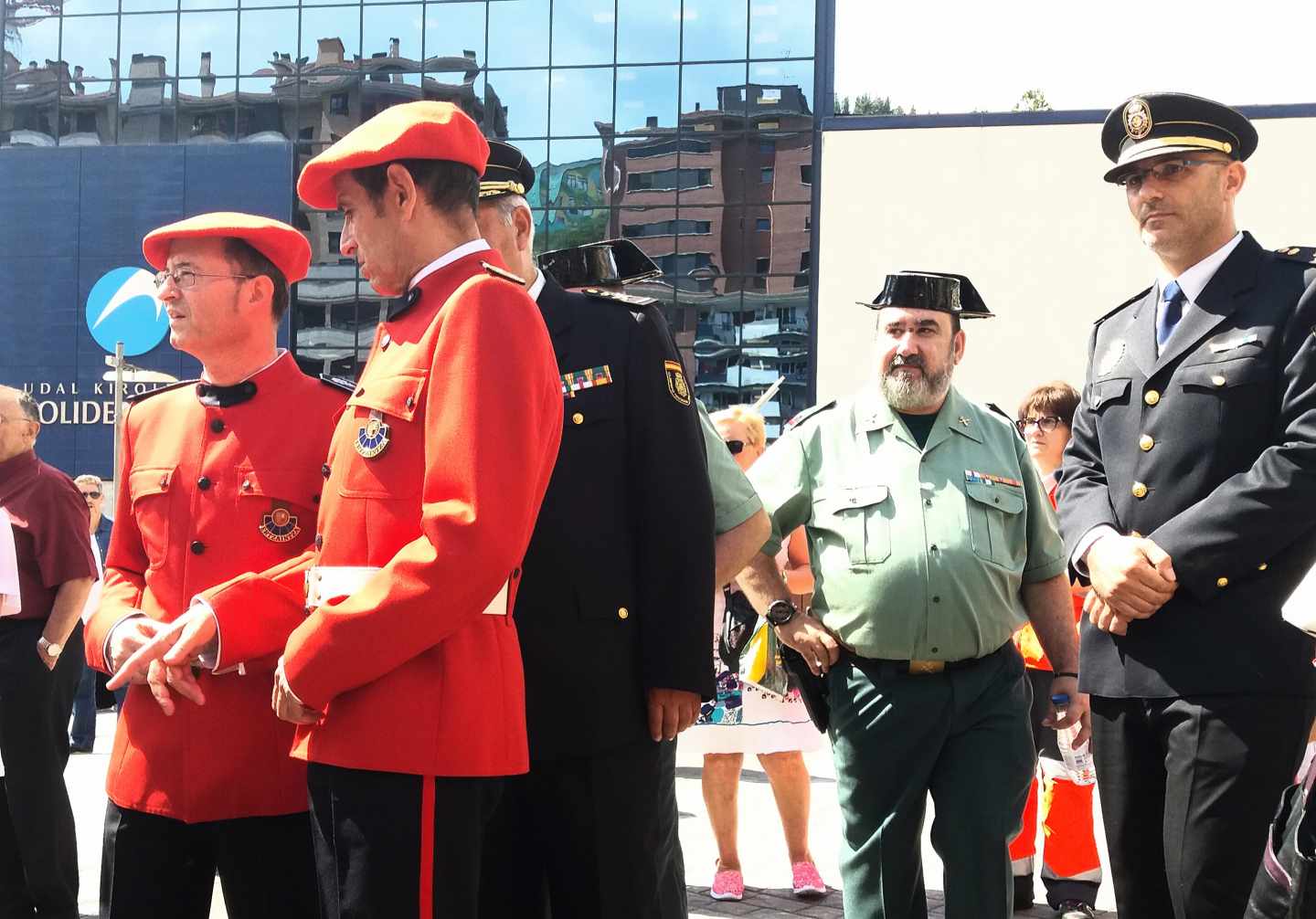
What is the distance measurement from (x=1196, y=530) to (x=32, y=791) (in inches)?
163

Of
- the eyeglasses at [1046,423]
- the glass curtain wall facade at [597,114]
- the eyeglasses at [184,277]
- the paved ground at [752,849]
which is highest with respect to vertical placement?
the glass curtain wall facade at [597,114]

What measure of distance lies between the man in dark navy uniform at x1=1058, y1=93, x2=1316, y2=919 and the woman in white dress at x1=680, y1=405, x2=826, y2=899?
303 cm

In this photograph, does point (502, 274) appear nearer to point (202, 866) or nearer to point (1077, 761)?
point (202, 866)

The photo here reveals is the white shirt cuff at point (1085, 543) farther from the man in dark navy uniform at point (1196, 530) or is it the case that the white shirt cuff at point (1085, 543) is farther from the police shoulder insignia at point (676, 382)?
the police shoulder insignia at point (676, 382)

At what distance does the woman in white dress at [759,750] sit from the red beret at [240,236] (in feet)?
10.4

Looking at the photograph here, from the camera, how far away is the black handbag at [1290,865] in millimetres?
2811

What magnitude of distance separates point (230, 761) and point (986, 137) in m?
26.6

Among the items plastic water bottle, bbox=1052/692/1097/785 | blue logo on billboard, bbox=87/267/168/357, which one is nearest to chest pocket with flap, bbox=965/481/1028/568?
plastic water bottle, bbox=1052/692/1097/785

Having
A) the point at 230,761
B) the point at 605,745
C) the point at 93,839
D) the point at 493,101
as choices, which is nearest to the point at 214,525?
the point at 230,761

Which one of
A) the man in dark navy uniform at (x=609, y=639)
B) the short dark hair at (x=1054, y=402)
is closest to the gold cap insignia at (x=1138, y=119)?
the man in dark navy uniform at (x=609, y=639)

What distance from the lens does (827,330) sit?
29.8 meters

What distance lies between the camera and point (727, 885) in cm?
673

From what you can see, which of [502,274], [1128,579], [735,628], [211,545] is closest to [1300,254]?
[1128,579]

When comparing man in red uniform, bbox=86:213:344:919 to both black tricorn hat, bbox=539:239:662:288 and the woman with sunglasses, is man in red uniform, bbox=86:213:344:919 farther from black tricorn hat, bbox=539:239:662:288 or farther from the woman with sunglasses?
the woman with sunglasses
